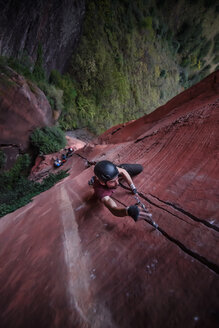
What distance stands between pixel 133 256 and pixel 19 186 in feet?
20.4

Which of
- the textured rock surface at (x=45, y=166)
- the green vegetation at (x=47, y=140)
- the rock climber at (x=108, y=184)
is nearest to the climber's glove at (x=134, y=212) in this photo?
the rock climber at (x=108, y=184)

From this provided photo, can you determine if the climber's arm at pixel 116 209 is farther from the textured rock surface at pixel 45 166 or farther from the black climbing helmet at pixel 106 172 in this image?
the textured rock surface at pixel 45 166

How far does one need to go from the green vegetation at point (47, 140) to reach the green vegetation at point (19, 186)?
33.6 inches

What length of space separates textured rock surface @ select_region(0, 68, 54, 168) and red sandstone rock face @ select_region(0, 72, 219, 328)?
5281mm

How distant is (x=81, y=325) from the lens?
39.9 inches

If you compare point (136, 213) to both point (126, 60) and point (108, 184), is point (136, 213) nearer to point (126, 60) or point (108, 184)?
point (108, 184)

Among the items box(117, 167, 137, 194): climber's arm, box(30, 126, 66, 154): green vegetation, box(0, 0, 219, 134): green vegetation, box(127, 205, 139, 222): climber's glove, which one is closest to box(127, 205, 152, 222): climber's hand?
box(127, 205, 139, 222): climber's glove

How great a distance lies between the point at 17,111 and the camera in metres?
6.22

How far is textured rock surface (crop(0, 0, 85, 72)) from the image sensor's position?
527 cm

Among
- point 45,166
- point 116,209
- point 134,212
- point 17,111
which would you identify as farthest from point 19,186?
point 134,212

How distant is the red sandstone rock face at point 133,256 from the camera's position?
99 centimetres

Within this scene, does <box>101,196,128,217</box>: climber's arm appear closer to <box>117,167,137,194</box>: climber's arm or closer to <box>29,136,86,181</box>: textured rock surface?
<box>117,167,137,194</box>: climber's arm

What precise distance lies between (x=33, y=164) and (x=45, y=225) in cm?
645

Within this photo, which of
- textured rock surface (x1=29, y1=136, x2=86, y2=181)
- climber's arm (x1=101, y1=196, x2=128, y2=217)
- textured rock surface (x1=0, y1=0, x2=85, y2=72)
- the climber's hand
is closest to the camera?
the climber's hand
